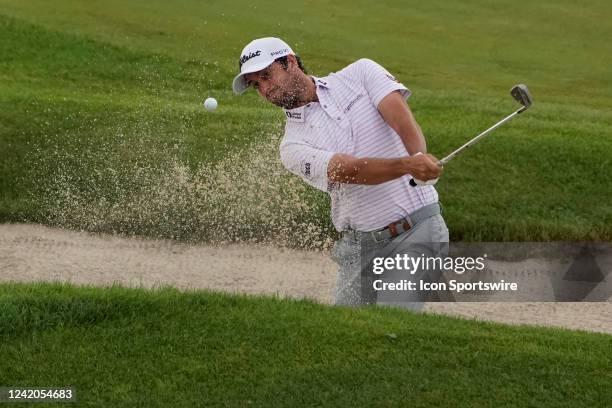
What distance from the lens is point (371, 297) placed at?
6.08 meters

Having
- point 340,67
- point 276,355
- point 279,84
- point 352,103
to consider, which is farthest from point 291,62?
point 340,67

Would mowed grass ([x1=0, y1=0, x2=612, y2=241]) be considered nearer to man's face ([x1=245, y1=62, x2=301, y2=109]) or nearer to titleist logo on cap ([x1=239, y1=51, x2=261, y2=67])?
man's face ([x1=245, y1=62, x2=301, y2=109])

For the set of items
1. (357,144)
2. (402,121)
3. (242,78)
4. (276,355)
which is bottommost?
(276,355)

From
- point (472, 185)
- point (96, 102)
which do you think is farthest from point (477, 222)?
point (96, 102)

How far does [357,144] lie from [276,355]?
A: 126 centimetres

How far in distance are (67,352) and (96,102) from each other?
21.3 feet

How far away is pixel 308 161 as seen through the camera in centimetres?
539

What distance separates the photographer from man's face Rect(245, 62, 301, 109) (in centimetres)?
549

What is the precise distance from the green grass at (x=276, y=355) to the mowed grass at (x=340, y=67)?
11.4ft

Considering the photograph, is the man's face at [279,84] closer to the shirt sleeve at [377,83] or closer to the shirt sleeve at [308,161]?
the shirt sleeve at [308,161]

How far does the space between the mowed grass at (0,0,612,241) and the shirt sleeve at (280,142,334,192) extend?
363cm

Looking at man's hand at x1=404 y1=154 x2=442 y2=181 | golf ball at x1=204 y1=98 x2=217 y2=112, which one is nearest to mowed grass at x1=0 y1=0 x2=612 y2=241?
golf ball at x1=204 y1=98 x2=217 y2=112

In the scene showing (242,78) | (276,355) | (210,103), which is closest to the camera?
(276,355)

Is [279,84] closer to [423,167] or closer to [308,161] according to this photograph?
[308,161]
